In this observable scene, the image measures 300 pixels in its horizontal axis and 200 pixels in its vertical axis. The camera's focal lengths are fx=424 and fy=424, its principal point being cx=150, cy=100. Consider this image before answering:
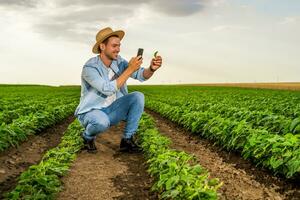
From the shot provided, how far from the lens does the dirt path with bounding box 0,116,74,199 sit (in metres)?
6.28

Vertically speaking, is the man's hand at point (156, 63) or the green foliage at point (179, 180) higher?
the man's hand at point (156, 63)

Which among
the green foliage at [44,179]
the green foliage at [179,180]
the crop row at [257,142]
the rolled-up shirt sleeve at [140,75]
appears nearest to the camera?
the green foliage at [179,180]

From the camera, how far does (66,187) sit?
5.70m

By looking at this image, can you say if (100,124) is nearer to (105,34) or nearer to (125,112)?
(125,112)

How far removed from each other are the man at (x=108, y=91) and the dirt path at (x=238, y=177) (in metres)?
1.47

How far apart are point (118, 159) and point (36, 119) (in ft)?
13.8

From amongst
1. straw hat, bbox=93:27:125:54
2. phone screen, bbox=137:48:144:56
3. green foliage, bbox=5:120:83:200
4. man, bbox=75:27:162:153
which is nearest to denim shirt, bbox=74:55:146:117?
man, bbox=75:27:162:153

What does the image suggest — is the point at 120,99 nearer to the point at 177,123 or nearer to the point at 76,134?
the point at 76,134

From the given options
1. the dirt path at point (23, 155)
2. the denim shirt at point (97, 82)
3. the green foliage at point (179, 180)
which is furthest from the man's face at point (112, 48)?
the dirt path at point (23, 155)

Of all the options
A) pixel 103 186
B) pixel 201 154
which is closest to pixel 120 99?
pixel 201 154

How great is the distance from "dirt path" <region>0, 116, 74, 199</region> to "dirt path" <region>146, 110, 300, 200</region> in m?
2.83

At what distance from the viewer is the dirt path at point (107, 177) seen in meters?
5.42

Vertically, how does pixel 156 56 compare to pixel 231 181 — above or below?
above

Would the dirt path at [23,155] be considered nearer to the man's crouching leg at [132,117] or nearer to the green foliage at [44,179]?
the green foliage at [44,179]
